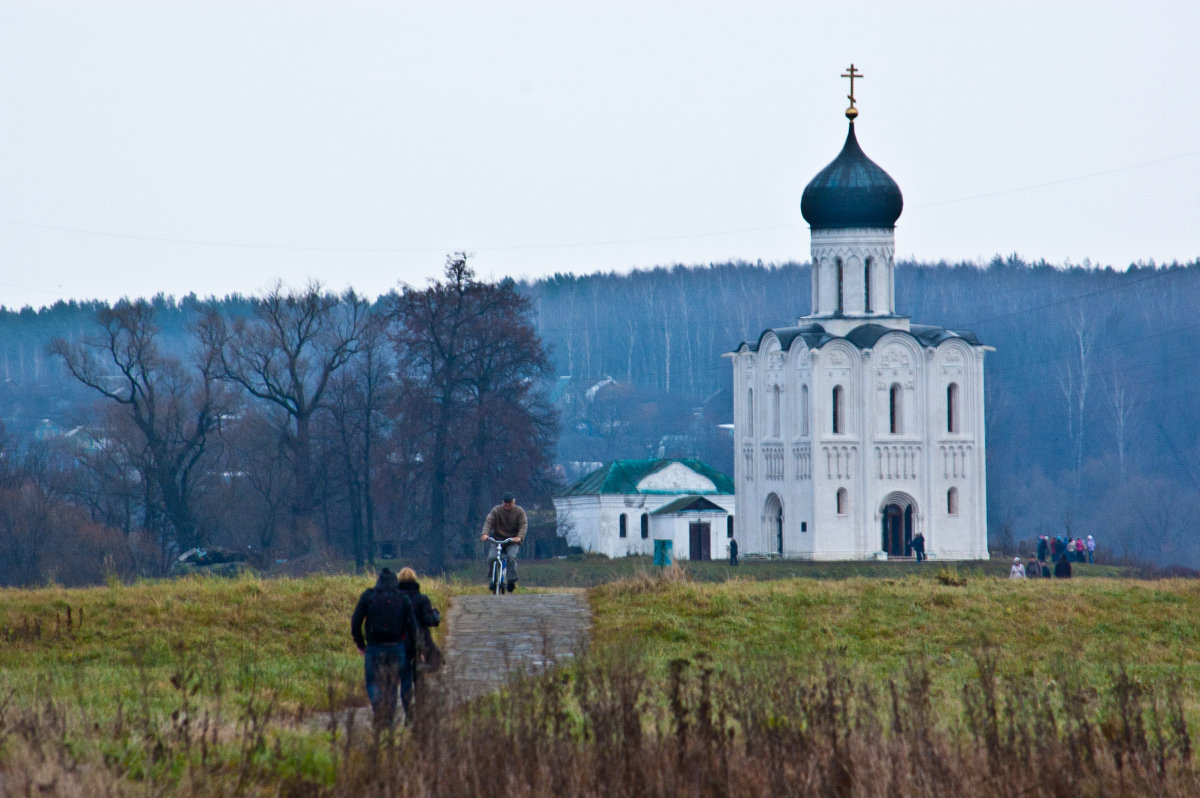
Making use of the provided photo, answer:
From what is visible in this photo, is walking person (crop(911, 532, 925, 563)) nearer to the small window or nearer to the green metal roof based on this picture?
the small window

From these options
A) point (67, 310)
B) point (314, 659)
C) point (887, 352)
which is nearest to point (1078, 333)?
point (887, 352)

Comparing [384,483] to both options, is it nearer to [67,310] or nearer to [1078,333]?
[1078,333]

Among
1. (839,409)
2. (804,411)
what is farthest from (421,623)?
(804,411)

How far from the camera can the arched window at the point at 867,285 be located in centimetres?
5991

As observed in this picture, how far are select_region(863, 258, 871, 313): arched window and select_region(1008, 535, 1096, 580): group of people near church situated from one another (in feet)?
28.1

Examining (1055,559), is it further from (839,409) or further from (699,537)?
(699,537)

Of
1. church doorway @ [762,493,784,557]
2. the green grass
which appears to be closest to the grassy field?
the green grass

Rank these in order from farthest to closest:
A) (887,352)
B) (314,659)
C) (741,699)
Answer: (887,352) → (314,659) → (741,699)

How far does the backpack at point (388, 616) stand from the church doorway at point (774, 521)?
48163 mm

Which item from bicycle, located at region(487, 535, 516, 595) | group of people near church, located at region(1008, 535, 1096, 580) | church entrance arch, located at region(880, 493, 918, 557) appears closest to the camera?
bicycle, located at region(487, 535, 516, 595)

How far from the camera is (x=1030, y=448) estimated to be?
105625 mm

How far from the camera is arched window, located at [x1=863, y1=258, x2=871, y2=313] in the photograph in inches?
2359

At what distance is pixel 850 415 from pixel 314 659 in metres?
42.5

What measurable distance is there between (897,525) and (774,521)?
12.7ft
